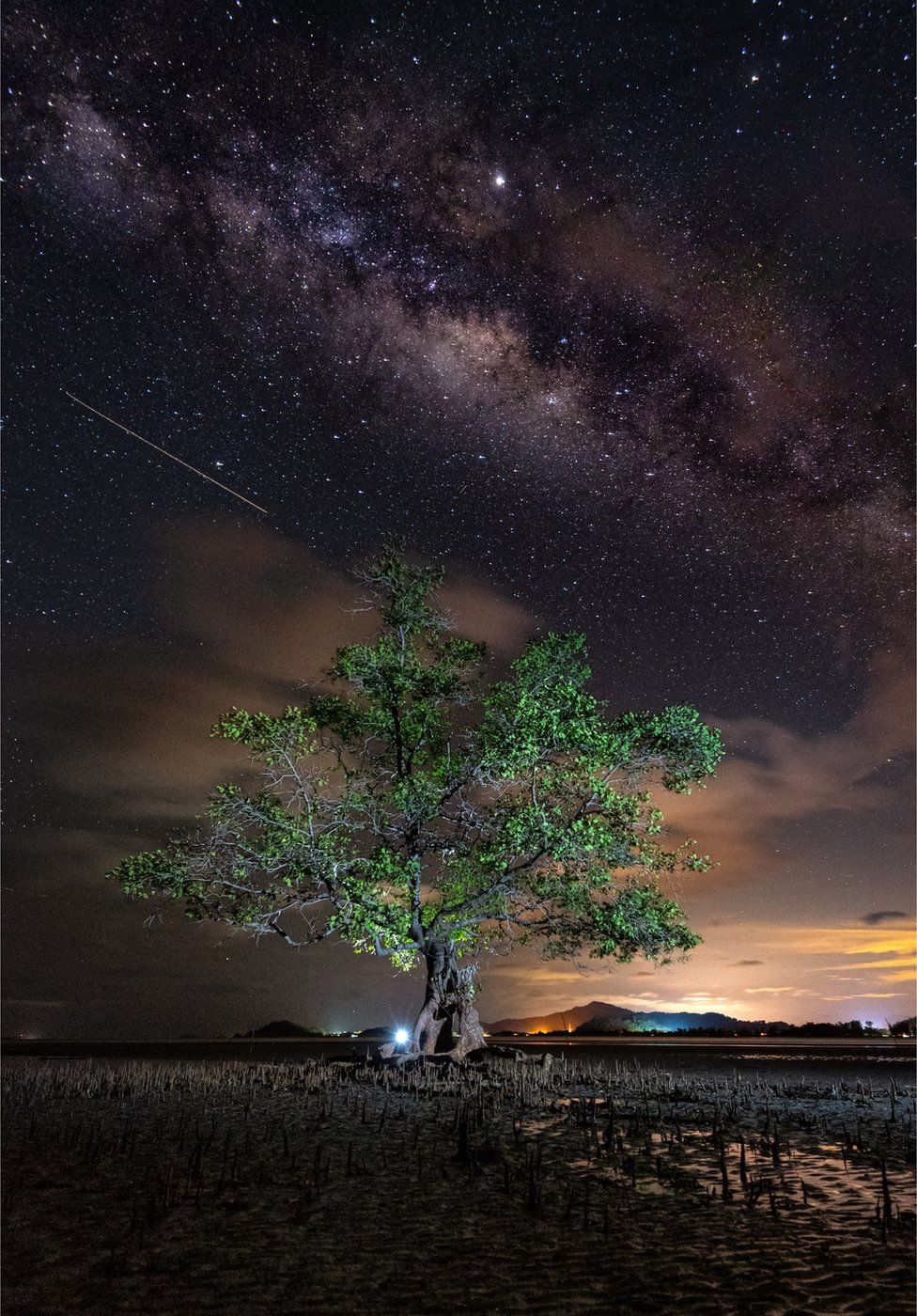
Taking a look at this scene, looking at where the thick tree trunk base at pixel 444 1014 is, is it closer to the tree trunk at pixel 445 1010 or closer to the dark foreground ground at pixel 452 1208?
the tree trunk at pixel 445 1010

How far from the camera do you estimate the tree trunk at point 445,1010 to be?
81.6 ft

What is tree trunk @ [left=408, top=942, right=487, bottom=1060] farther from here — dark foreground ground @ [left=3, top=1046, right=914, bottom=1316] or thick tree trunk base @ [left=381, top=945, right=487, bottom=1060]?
dark foreground ground @ [left=3, top=1046, right=914, bottom=1316]

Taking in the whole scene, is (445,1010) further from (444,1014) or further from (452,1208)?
(452,1208)

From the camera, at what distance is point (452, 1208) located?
899 cm

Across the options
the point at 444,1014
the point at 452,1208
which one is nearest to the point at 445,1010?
the point at 444,1014

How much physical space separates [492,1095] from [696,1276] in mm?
12628

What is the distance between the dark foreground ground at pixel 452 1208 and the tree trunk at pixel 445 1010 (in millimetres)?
7350

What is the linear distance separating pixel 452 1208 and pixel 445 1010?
17771 mm

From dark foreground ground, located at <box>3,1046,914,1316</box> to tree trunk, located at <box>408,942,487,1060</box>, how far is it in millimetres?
7350

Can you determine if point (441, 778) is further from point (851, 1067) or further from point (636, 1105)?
point (851, 1067)

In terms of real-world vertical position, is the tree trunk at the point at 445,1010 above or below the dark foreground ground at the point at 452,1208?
above

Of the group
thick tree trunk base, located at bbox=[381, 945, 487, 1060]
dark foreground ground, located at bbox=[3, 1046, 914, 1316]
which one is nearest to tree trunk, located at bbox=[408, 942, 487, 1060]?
thick tree trunk base, located at bbox=[381, 945, 487, 1060]

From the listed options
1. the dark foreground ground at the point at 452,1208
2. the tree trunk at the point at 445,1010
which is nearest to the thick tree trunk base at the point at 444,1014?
the tree trunk at the point at 445,1010

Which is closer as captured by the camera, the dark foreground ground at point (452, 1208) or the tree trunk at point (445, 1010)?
the dark foreground ground at point (452, 1208)
